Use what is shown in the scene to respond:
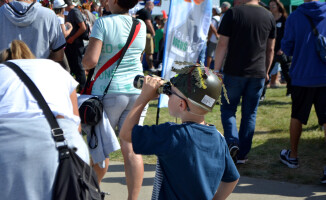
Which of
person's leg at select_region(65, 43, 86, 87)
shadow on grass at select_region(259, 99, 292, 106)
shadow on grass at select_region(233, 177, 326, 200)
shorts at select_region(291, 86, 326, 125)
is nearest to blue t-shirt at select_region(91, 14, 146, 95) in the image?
shadow on grass at select_region(233, 177, 326, 200)

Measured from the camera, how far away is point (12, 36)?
12.2 ft

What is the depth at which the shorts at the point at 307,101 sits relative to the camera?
4.55 metres

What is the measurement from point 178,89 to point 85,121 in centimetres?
135

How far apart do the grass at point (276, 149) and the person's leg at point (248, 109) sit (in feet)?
0.77

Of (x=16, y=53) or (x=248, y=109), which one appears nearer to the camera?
(x=16, y=53)

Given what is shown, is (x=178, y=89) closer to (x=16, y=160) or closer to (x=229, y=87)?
(x=16, y=160)

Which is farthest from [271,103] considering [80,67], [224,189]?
[224,189]

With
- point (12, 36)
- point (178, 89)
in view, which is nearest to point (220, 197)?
point (178, 89)

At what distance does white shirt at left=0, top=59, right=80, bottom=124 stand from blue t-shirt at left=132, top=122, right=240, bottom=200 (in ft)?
1.36

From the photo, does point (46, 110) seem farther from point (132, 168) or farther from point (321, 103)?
point (321, 103)

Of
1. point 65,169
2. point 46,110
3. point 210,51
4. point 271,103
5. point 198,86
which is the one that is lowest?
point 271,103

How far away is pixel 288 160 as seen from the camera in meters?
4.93

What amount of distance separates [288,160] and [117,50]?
8.18ft

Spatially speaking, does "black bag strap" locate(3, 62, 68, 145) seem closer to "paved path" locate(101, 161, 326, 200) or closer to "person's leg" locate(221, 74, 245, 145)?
"paved path" locate(101, 161, 326, 200)
